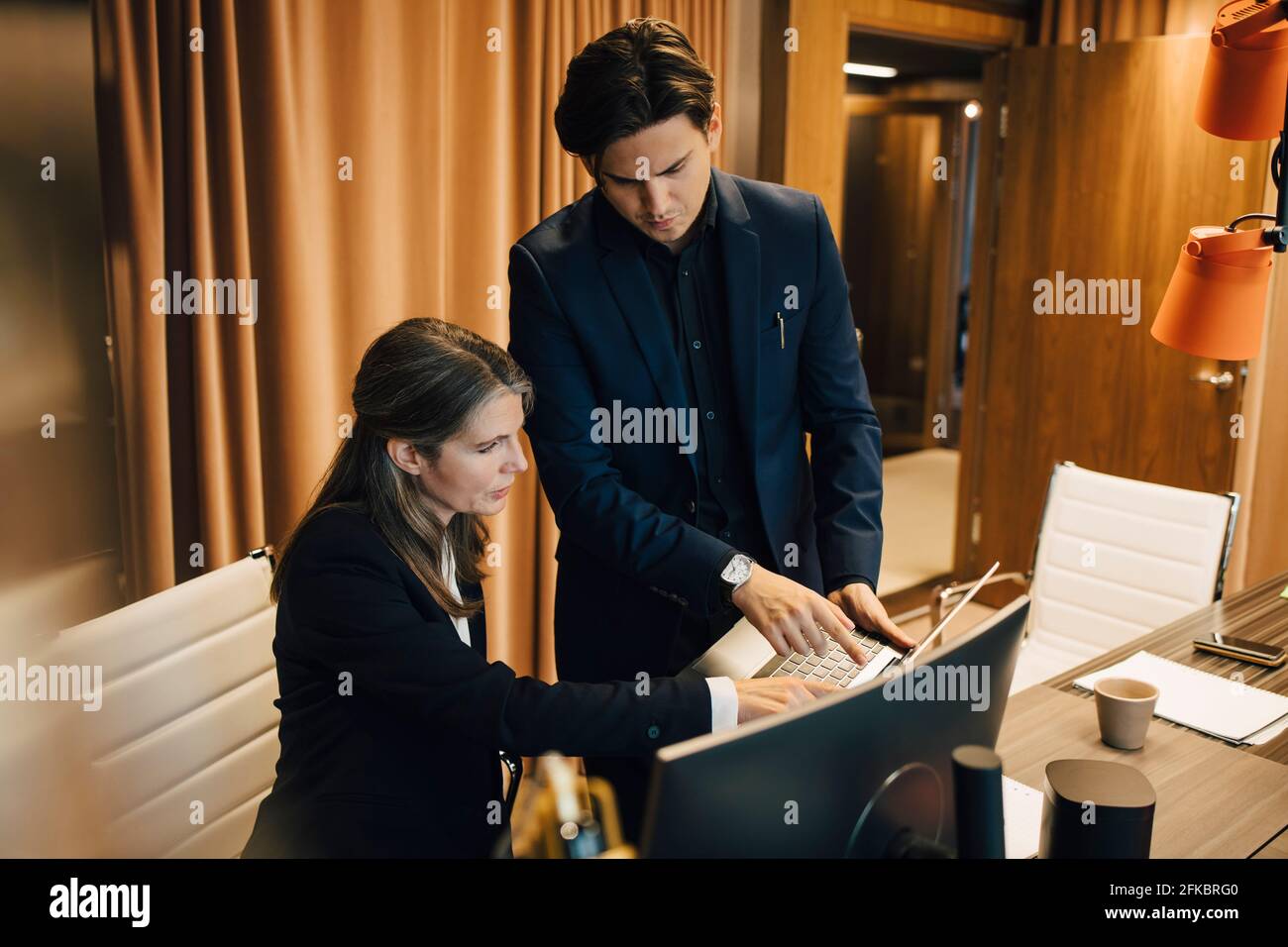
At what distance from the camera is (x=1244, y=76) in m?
1.52

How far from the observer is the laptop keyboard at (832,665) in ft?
4.78

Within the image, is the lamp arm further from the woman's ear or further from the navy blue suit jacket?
the woman's ear

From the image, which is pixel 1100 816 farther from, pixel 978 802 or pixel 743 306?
pixel 743 306

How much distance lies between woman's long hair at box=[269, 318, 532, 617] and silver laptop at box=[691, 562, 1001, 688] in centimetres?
39

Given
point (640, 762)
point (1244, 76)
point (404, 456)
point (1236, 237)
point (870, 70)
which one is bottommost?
point (640, 762)

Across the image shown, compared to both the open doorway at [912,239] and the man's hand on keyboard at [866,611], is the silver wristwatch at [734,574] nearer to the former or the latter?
the man's hand on keyboard at [866,611]

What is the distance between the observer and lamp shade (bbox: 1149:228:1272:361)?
150 cm

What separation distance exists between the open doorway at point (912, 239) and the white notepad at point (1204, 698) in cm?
431

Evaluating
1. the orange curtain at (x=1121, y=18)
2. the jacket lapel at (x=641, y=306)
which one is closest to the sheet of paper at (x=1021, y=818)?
the jacket lapel at (x=641, y=306)

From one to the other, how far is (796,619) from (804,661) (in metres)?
0.10

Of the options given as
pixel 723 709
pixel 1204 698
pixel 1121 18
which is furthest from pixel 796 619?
pixel 1121 18

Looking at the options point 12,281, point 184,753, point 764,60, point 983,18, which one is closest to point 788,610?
point 184,753

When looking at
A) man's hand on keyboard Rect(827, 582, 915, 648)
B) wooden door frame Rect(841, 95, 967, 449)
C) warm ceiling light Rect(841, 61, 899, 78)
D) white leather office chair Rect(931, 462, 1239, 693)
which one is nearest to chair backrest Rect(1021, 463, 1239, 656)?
white leather office chair Rect(931, 462, 1239, 693)

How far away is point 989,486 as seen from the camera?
14.1 ft
